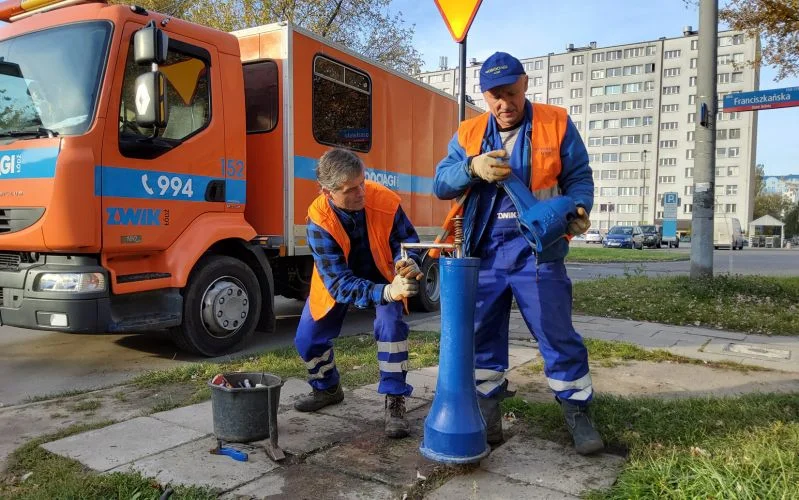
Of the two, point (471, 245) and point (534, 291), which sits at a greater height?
point (471, 245)

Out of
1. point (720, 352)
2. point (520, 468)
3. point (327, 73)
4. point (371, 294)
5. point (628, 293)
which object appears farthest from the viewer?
point (628, 293)

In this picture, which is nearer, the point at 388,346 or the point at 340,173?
the point at 340,173

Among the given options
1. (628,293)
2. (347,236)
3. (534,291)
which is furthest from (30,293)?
(628,293)

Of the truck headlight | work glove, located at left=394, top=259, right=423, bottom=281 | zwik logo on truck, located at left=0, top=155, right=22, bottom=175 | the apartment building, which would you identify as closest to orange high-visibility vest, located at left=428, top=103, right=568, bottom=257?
work glove, located at left=394, top=259, right=423, bottom=281

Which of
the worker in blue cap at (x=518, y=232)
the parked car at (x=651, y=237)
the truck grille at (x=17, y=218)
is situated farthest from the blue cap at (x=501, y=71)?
the parked car at (x=651, y=237)

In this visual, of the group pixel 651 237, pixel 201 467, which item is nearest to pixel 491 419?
pixel 201 467

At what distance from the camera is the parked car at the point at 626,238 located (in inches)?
1458

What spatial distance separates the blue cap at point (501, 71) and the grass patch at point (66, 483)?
2.18m

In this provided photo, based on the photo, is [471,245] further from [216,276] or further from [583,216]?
[216,276]

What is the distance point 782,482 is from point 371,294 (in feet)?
6.12

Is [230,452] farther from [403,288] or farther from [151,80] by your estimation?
[151,80]

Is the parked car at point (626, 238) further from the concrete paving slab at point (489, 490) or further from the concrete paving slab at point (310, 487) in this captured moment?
the concrete paving slab at point (310, 487)

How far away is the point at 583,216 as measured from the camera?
2.78 m

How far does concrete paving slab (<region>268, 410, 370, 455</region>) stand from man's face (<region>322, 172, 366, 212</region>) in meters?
1.21
